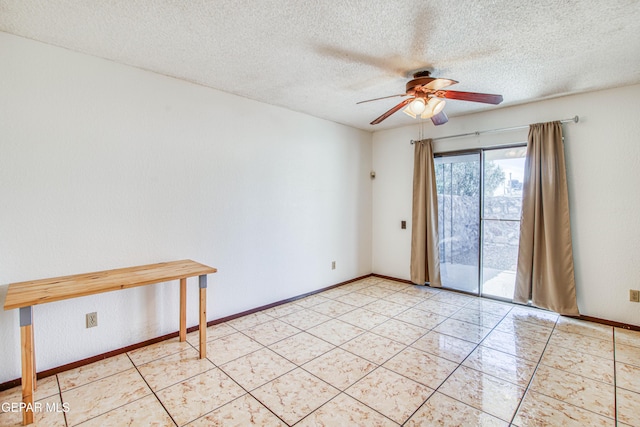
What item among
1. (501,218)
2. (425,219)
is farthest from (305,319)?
(501,218)

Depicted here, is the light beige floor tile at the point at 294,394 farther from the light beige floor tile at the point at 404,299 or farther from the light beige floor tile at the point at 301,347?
the light beige floor tile at the point at 404,299

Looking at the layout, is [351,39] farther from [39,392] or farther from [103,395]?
[39,392]

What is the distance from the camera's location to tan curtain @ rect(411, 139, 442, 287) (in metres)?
4.44

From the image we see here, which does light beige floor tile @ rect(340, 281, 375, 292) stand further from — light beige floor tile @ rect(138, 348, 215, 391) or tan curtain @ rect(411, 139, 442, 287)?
light beige floor tile @ rect(138, 348, 215, 391)

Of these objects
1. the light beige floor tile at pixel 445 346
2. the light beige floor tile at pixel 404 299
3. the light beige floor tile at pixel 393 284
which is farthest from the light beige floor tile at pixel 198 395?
the light beige floor tile at pixel 393 284

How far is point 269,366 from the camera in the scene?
8.12 ft

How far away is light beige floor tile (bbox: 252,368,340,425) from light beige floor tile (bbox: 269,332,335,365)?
9.1 inches

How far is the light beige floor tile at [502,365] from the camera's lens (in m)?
2.32

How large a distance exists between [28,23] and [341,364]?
130 inches

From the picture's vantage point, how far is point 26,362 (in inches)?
71.2

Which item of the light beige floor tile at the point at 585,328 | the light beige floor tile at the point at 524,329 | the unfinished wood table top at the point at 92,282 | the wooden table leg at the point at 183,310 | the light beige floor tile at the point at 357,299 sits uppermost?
the unfinished wood table top at the point at 92,282

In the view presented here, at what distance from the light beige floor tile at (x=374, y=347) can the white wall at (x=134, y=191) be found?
1329 mm

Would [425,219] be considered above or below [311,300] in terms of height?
above

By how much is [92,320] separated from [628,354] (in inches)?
179
